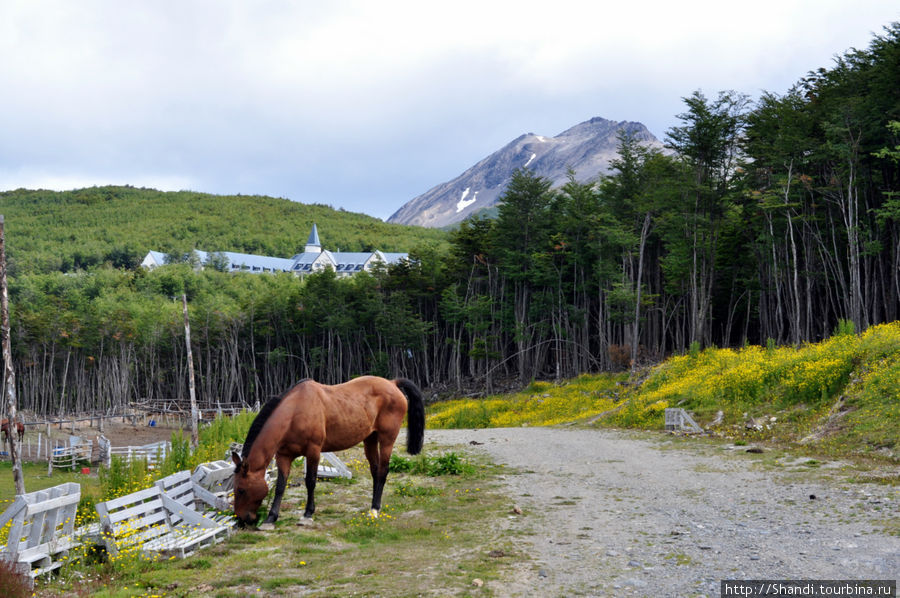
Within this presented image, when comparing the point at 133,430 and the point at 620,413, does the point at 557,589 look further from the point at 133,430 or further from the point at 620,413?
the point at 133,430

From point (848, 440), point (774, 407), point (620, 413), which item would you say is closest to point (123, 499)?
point (848, 440)

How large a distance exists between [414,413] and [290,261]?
14663 cm

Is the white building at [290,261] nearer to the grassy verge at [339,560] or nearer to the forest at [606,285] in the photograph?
the forest at [606,285]

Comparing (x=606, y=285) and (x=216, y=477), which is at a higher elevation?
(x=606, y=285)

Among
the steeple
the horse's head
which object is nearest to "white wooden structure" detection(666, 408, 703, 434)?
the horse's head

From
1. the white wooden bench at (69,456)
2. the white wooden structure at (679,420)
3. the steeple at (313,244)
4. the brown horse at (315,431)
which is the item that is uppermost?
the steeple at (313,244)

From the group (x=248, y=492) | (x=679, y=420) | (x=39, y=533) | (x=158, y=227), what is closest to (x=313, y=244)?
(x=158, y=227)

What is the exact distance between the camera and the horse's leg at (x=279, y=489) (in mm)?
8258

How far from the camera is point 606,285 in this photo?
4438 centimetres

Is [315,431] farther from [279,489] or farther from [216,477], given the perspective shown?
[216,477]

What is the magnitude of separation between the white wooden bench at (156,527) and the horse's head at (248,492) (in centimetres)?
45

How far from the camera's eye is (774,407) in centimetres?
1759

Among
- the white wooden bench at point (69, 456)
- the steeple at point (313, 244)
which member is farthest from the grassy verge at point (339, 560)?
the steeple at point (313, 244)

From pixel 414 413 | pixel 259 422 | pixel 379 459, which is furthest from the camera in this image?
pixel 414 413
